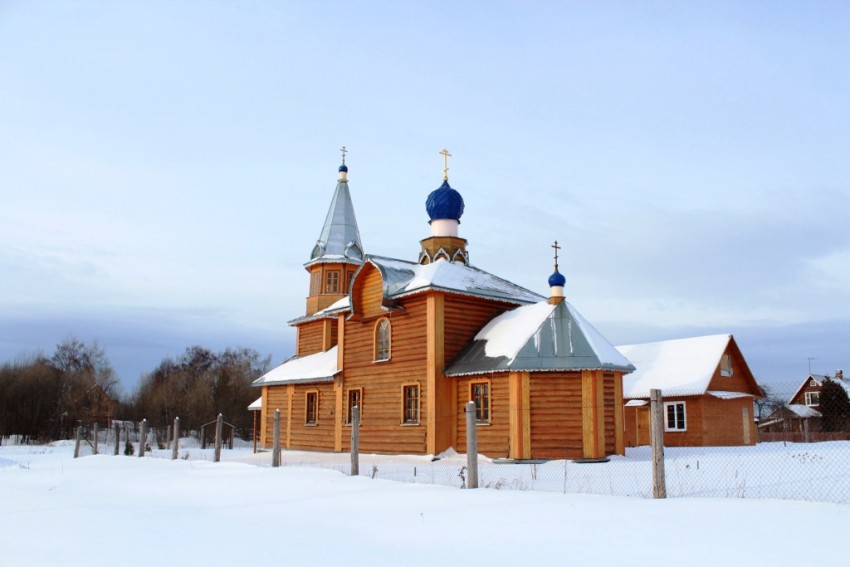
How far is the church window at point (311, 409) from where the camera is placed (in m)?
26.1

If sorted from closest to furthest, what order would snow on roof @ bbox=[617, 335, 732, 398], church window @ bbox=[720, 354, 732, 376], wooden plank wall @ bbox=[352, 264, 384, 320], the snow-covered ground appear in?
the snow-covered ground, wooden plank wall @ bbox=[352, 264, 384, 320], snow on roof @ bbox=[617, 335, 732, 398], church window @ bbox=[720, 354, 732, 376]

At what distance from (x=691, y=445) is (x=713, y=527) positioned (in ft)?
72.4

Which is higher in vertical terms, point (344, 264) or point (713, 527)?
point (344, 264)

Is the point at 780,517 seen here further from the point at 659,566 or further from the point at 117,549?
the point at 117,549

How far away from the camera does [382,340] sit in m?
23.0

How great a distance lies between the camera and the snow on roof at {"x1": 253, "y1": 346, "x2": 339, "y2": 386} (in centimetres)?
2548

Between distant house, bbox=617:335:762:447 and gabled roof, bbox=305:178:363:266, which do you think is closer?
distant house, bbox=617:335:762:447

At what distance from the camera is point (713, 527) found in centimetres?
668

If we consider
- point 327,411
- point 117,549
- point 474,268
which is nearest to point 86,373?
point 327,411

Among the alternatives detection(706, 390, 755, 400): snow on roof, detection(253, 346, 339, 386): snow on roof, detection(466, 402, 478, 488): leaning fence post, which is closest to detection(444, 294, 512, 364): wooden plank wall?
detection(253, 346, 339, 386): snow on roof

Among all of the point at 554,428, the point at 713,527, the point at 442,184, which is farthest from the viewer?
the point at 442,184

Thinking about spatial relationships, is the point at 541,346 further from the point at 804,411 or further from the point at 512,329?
the point at 804,411

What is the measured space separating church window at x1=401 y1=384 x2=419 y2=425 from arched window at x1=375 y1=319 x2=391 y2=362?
145 cm

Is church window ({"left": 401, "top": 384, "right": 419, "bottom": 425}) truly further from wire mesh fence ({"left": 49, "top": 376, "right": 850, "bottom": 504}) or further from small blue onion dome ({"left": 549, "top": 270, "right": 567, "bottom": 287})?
small blue onion dome ({"left": 549, "top": 270, "right": 567, "bottom": 287})
